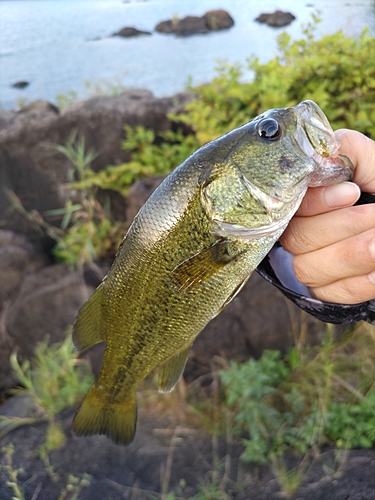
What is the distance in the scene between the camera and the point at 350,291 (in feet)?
5.11

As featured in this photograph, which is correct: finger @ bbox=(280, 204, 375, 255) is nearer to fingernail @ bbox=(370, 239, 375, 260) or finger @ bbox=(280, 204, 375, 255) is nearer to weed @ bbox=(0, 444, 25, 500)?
fingernail @ bbox=(370, 239, 375, 260)

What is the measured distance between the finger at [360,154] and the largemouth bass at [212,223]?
4.1 inches

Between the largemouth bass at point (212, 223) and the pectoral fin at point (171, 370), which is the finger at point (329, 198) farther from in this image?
the pectoral fin at point (171, 370)

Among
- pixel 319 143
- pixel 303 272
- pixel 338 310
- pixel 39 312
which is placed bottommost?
pixel 39 312

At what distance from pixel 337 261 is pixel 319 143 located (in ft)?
1.50

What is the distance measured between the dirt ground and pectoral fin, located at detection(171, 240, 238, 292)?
1653 millimetres

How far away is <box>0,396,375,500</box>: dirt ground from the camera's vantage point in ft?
7.66

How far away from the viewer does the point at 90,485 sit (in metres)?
2.69

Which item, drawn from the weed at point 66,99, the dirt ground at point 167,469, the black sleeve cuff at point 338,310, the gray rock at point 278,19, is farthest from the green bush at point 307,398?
the gray rock at point 278,19

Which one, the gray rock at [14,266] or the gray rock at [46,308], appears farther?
the gray rock at [14,266]

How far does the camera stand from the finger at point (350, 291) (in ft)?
4.98

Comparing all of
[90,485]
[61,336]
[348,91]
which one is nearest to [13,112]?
[61,336]

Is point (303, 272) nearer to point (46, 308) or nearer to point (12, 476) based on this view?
point (12, 476)

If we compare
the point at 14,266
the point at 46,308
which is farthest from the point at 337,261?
the point at 14,266
